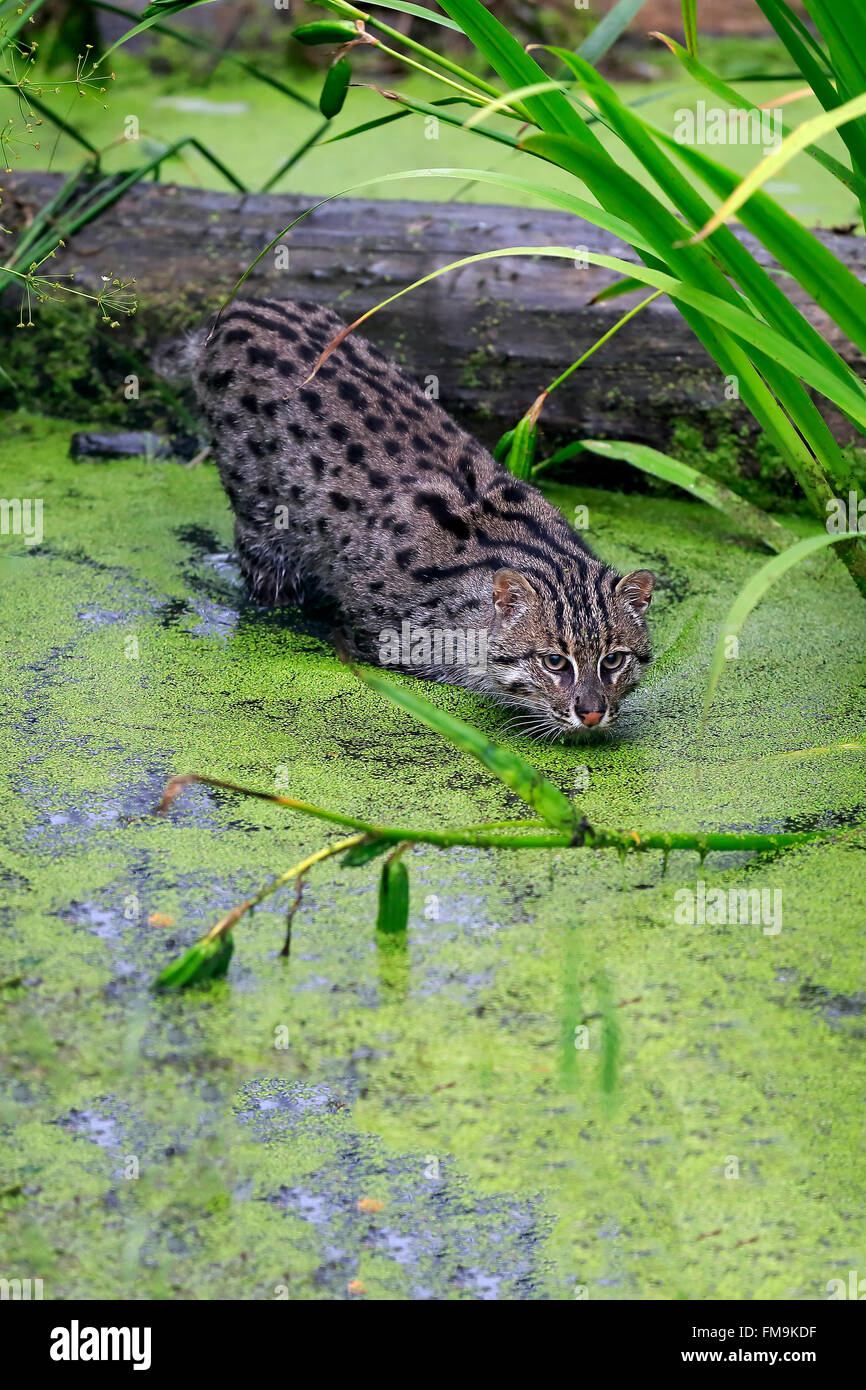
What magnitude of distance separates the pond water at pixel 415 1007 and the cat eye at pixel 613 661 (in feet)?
0.72

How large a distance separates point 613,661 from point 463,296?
2.15 metres

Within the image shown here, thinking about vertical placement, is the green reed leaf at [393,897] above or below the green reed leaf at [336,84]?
below

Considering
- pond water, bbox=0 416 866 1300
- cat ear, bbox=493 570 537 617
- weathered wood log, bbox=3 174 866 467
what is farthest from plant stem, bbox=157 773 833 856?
weathered wood log, bbox=3 174 866 467

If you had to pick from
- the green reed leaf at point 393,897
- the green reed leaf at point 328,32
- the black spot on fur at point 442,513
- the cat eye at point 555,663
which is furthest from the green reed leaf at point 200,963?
the black spot on fur at point 442,513

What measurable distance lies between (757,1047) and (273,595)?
2842 millimetres

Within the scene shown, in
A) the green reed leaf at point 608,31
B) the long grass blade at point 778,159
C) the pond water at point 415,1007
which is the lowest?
the pond water at point 415,1007

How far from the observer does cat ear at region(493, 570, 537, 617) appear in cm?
457

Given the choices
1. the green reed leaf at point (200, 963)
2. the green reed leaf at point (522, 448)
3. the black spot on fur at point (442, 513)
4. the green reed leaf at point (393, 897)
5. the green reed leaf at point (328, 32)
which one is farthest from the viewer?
the green reed leaf at point (522, 448)

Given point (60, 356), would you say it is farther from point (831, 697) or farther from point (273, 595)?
point (831, 697)

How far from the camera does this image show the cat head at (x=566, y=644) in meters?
4.49

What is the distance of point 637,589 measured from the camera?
4.62 metres

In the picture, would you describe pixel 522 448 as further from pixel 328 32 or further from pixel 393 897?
pixel 393 897

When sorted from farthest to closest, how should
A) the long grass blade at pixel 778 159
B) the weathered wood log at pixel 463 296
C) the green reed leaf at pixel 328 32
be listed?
the weathered wood log at pixel 463 296 < the green reed leaf at pixel 328 32 < the long grass blade at pixel 778 159

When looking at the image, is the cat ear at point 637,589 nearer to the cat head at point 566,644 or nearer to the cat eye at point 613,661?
the cat head at point 566,644
